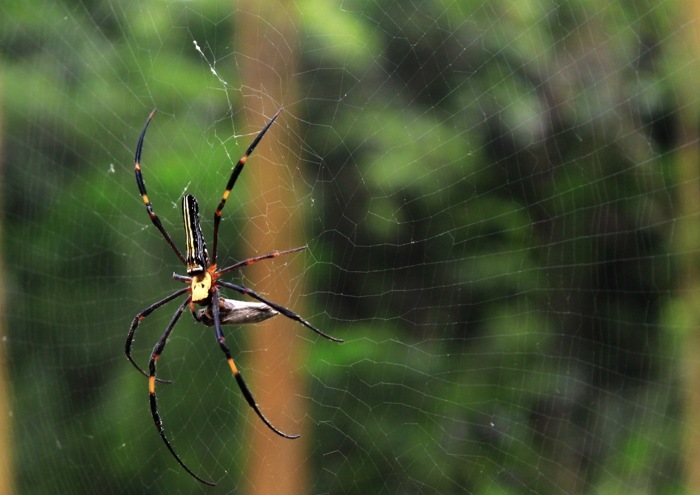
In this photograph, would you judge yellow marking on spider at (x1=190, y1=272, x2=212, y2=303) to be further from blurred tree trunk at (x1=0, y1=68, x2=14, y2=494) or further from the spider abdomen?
blurred tree trunk at (x1=0, y1=68, x2=14, y2=494)

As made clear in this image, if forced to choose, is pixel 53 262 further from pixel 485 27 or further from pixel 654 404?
pixel 654 404

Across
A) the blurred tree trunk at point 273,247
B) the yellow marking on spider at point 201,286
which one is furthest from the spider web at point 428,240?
the yellow marking on spider at point 201,286

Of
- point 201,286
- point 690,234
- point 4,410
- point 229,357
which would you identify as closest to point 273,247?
point 201,286

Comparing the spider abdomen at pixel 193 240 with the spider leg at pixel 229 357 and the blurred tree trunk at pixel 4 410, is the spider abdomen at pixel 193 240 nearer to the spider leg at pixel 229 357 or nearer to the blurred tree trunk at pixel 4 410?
the spider leg at pixel 229 357

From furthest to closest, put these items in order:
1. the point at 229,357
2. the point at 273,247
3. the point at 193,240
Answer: the point at 273,247 → the point at 193,240 → the point at 229,357

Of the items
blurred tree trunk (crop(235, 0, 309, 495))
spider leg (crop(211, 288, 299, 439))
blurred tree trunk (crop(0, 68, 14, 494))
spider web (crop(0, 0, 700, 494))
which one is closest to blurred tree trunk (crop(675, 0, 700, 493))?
spider web (crop(0, 0, 700, 494))

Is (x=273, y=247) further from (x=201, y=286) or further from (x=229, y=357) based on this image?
(x=229, y=357)
